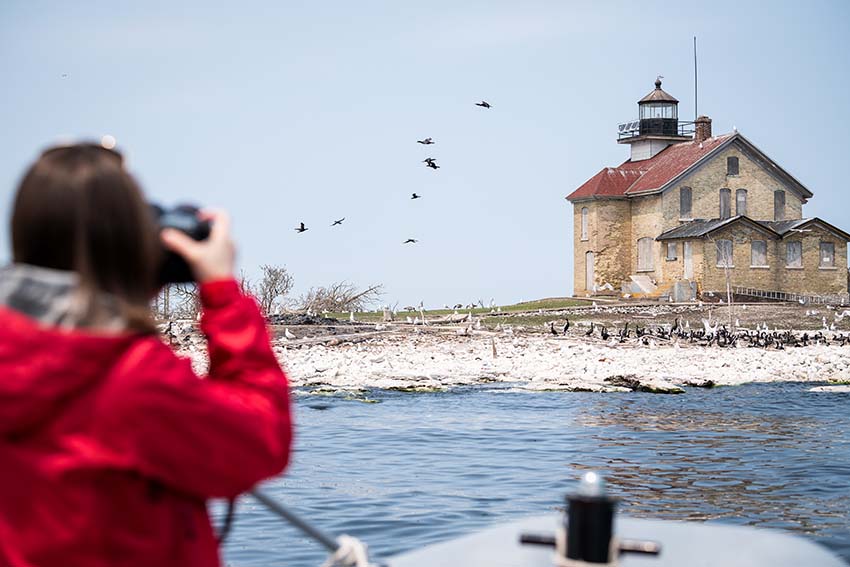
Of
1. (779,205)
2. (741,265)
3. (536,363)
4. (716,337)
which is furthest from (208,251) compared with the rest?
(779,205)

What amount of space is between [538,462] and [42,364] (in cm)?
1247

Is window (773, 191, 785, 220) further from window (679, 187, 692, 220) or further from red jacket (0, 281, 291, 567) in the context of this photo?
red jacket (0, 281, 291, 567)

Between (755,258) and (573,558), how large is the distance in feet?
163

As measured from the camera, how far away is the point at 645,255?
53.1 meters

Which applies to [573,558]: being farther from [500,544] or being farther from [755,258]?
[755,258]

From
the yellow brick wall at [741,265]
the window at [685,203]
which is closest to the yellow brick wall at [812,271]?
the yellow brick wall at [741,265]

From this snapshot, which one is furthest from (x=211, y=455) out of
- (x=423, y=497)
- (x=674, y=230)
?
(x=674, y=230)

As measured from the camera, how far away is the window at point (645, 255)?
52.9 metres

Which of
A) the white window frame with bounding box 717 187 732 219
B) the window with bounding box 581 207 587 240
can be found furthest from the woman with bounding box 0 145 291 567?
the window with bounding box 581 207 587 240

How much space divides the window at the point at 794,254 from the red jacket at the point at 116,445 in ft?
A: 169

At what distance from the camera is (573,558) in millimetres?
2912

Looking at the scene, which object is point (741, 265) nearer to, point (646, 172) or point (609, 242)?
point (609, 242)

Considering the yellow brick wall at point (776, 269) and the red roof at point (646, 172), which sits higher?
the red roof at point (646, 172)

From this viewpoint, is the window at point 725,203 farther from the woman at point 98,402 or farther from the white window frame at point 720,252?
the woman at point 98,402
